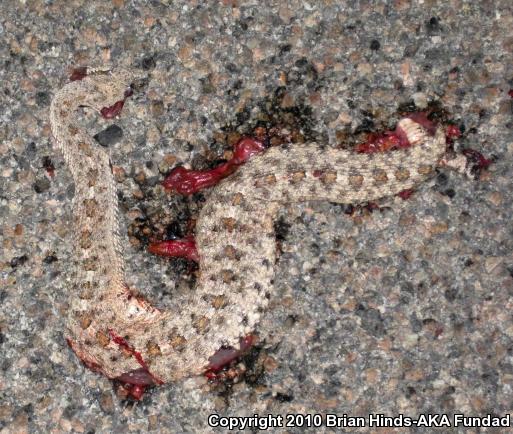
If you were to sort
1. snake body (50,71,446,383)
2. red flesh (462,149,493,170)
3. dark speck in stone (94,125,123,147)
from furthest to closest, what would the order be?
dark speck in stone (94,125,123,147) → red flesh (462,149,493,170) → snake body (50,71,446,383)

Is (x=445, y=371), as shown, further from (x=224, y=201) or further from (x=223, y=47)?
(x=223, y=47)

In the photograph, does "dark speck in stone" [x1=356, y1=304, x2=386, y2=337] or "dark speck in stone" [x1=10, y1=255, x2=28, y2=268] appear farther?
"dark speck in stone" [x1=10, y1=255, x2=28, y2=268]

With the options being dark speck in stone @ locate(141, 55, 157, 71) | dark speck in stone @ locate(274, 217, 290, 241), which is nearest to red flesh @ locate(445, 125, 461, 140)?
dark speck in stone @ locate(274, 217, 290, 241)

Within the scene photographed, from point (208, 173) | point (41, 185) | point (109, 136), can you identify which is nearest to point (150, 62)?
point (109, 136)

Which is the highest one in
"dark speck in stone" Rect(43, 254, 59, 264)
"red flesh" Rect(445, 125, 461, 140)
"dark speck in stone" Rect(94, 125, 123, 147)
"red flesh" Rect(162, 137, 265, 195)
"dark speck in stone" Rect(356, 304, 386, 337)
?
"dark speck in stone" Rect(94, 125, 123, 147)

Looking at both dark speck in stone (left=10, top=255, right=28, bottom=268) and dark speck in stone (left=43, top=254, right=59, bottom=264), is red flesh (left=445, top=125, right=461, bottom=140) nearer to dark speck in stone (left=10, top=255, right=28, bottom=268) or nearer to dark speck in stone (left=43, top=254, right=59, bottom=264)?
dark speck in stone (left=43, top=254, right=59, bottom=264)

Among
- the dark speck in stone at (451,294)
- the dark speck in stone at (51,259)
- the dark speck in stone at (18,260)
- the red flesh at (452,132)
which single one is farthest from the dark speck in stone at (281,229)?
the dark speck in stone at (18,260)
